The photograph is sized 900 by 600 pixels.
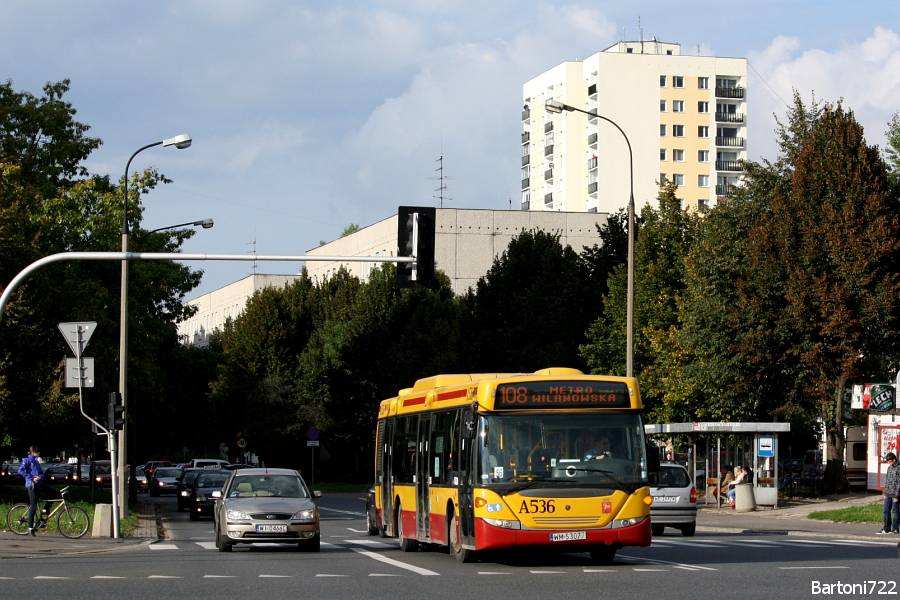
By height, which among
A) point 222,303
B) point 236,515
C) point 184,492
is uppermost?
point 222,303

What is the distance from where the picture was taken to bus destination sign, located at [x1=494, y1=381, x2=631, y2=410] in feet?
57.5

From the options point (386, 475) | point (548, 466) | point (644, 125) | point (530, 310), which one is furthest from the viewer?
point (644, 125)

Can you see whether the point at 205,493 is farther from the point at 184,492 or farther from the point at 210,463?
the point at 210,463

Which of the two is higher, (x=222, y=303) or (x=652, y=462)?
(x=222, y=303)

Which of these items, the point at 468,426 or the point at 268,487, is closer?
the point at 468,426

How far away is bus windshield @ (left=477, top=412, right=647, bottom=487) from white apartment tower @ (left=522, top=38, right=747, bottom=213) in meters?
97.2

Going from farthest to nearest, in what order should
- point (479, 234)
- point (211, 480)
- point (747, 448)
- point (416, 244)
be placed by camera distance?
point (479, 234) → point (747, 448) → point (211, 480) → point (416, 244)

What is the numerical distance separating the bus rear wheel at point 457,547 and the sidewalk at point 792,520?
9897 mm

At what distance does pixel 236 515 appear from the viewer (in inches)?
842

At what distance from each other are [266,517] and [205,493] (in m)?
16.4

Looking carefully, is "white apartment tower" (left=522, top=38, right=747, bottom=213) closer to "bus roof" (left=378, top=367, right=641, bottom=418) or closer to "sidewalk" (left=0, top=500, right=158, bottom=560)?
"sidewalk" (left=0, top=500, right=158, bottom=560)

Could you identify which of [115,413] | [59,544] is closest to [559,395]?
[59,544]

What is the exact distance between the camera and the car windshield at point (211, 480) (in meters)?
37.9

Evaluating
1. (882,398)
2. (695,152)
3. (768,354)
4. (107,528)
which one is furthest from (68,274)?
(695,152)
